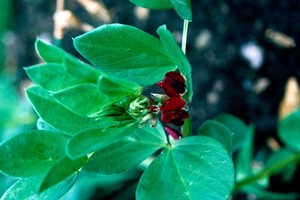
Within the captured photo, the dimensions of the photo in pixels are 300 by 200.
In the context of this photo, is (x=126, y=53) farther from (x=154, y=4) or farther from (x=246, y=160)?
(x=246, y=160)

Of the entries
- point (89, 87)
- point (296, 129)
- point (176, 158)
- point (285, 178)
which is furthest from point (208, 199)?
point (285, 178)

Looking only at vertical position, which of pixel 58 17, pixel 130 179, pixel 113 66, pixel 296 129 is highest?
pixel 113 66

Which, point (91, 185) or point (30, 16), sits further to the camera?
point (30, 16)

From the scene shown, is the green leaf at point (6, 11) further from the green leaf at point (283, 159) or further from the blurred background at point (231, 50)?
the green leaf at point (283, 159)

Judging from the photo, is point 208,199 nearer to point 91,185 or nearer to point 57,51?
point 57,51

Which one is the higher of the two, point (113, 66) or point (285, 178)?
point (113, 66)

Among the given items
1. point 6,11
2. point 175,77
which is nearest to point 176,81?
point 175,77

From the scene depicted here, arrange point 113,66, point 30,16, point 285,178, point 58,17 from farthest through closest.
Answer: point 30,16 < point 285,178 < point 58,17 < point 113,66
